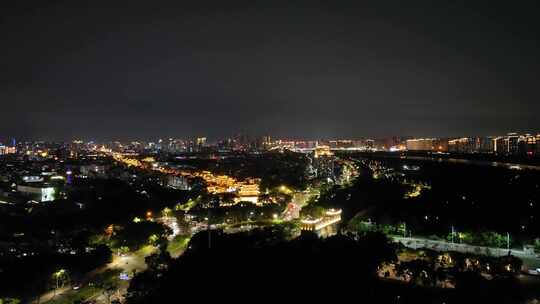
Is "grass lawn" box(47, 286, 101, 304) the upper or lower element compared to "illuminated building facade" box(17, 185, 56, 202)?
lower

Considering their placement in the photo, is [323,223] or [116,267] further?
[323,223]

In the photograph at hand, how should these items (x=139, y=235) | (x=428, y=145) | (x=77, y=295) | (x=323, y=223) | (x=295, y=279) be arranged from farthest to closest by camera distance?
(x=428, y=145)
(x=323, y=223)
(x=139, y=235)
(x=77, y=295)
(x=295, y=279)

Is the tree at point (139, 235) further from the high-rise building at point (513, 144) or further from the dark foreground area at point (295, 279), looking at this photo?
the high-rise building at point (513, 144)

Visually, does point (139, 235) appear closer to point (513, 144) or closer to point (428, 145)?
point (513, 144)

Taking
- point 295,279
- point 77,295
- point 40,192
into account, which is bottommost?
point 77,295

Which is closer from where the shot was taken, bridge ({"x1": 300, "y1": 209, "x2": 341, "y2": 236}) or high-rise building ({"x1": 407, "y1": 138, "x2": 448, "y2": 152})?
bridge ({"x1": 300, "y1": 209, "x2": 341, "y2": 236})

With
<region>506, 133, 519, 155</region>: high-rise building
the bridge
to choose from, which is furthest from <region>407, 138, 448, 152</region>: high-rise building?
the bridge

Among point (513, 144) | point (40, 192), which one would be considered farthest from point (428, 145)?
point (40, 192)

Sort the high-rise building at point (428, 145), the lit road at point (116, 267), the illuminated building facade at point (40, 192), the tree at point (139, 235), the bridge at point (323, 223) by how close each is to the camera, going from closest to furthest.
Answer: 1. the lit road at point (116, 267)
2. the tree at point (139, 235)
3. the bridge at point (323, 223)
4. the illuminated building facade at point (40, 192)
5. the high-rise building at point (428, 145)

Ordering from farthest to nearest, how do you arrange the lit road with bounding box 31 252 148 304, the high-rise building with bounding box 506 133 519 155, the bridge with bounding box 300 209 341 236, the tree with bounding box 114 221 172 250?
the high-rise building with bounding box 506 133 519 155
the bridge with bounding box 300 209 341 236
the tree with bounding box 114 221 172 250
the lit road with bounding box 31 252 148 304

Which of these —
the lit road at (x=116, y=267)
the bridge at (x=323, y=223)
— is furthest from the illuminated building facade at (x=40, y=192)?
the bridge at (x=323, y=223)

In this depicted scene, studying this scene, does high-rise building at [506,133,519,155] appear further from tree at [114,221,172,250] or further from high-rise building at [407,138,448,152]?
tree at [114,221,172,250]
